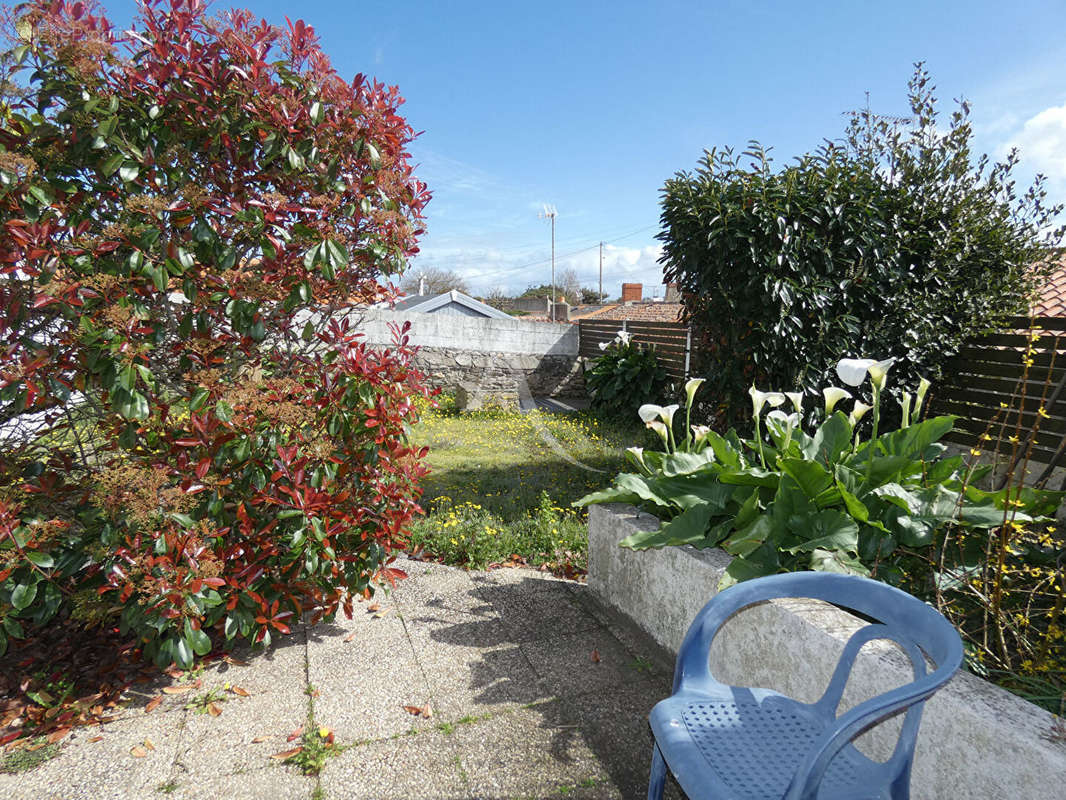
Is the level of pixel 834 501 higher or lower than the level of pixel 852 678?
higher

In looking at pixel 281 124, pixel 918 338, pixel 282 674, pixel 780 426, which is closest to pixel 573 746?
pixel 282 674

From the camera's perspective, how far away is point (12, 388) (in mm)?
1794

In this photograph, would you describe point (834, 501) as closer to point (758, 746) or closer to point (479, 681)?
point (758, 746)

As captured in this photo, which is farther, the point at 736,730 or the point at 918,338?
the point at 918,338

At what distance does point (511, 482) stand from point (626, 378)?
3.85 m

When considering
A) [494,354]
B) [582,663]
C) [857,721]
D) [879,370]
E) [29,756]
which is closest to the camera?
[857,721]

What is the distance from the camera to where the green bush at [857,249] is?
13.6 ft

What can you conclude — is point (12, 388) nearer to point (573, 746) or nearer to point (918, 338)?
point (573, 746)

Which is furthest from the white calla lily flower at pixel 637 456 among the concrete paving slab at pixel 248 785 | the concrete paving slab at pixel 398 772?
the concrete paving slab at pixel 248 785

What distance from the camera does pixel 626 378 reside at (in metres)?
8.78

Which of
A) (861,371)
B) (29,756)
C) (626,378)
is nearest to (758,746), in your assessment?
(861,371)

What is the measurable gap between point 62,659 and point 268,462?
3.99ft

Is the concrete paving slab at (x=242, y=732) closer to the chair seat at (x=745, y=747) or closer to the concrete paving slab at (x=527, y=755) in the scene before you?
the concrete paving slab at (x=527, y=755)

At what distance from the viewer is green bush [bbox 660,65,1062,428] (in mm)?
4148
